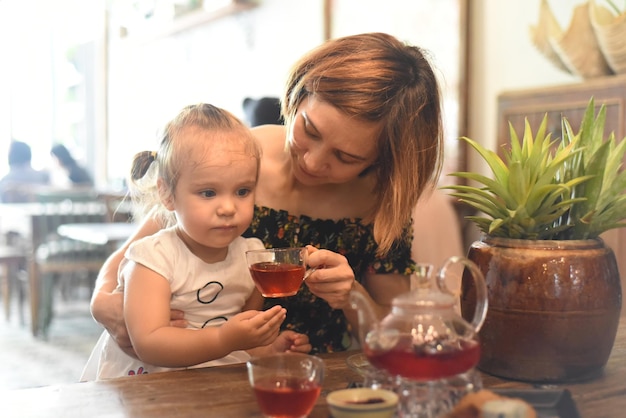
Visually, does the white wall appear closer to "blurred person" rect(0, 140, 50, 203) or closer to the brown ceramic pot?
the brown ceramic pot

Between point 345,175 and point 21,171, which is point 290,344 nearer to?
point 345,175

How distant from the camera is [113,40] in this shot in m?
9.25

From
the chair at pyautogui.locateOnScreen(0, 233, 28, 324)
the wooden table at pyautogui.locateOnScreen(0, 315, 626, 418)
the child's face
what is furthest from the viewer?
the chair at pyautogui.locateOnScreen(0, 233, 28, 324)

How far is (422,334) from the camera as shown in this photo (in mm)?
925

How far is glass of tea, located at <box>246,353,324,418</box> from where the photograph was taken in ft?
3.06

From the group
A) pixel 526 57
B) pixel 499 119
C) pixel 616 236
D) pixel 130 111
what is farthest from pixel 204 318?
pixel 130 111

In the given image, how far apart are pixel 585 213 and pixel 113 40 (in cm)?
891

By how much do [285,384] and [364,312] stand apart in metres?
0.15

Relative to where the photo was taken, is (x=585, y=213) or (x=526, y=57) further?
(x=526, y=57)

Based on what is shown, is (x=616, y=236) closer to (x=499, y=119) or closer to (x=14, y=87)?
(x=499, y=119)

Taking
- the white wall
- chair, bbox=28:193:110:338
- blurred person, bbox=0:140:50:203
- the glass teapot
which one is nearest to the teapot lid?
the glass teapot

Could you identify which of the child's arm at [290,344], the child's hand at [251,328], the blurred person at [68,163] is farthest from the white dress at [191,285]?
the blurred person at [68,163]

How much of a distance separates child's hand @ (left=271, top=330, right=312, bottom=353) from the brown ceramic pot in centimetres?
40

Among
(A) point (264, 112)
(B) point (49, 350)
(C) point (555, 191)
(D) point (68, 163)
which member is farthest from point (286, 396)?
(D) point (68, 163)
